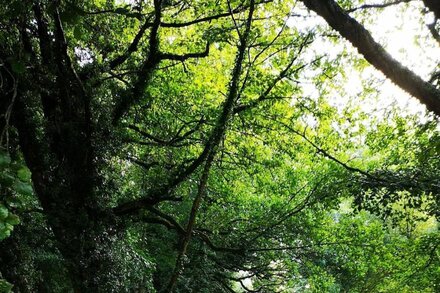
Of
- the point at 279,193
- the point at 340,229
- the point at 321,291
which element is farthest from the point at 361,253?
the point at 279,193

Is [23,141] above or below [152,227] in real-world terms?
below

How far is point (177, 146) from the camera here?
673 cm

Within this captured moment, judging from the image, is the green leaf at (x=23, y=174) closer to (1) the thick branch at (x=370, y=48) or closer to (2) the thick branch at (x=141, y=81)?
(1) the thick branch at (x=370, y=48)

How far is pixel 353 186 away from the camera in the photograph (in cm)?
577

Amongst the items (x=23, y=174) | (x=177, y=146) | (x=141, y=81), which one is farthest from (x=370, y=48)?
(x=177, y=146)

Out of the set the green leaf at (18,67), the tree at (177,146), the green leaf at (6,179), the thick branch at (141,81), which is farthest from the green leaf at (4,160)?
the thick branch at (141,81)

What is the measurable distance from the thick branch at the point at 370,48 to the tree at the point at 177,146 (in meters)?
1.18

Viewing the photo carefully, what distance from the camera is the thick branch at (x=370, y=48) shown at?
5.92 feet

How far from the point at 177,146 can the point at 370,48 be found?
5.13 meters

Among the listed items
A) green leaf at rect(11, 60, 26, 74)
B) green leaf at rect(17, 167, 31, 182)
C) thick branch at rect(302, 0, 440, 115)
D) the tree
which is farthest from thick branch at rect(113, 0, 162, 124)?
green leaf at rect(17, 167, 31, 182)

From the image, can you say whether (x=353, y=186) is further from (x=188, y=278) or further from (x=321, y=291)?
(x=188, y=278)

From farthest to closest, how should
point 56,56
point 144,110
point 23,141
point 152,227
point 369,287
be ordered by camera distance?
1. point 369,287
2. point 152,227
3. point 144,110
4. point 23,141
5. point 56,56

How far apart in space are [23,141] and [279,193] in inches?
231

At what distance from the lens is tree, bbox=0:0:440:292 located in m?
5.29
